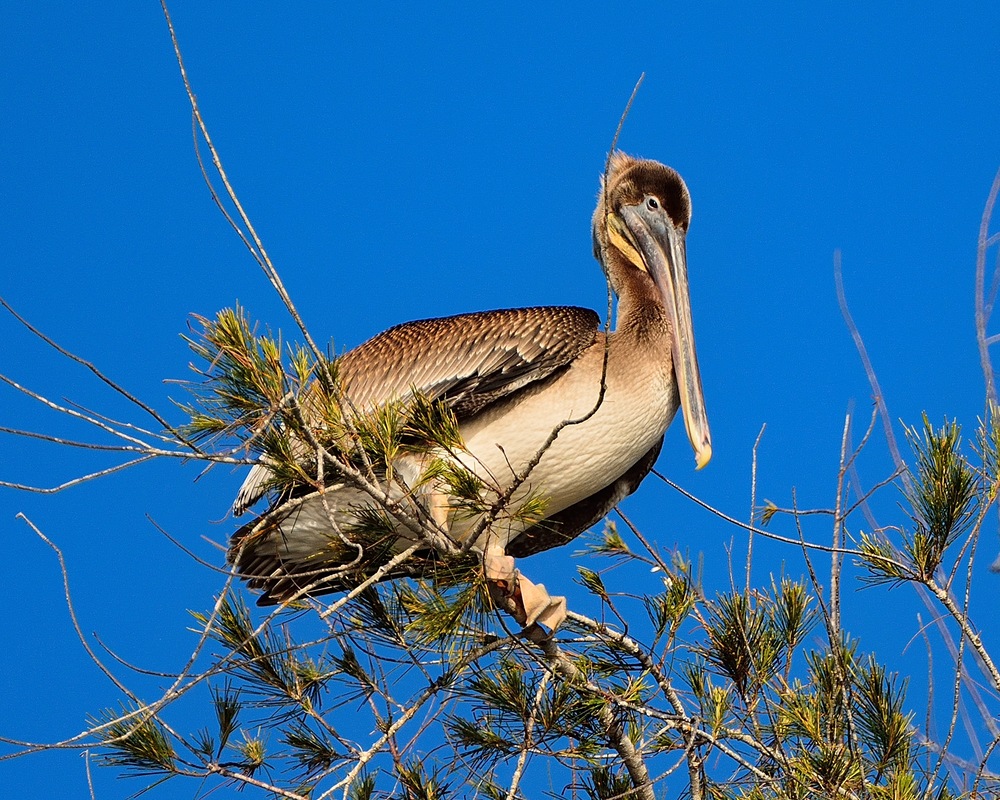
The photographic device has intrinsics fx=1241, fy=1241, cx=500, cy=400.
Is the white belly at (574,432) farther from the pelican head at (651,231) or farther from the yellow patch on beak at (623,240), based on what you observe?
the yellow patch on beak at (623,240)

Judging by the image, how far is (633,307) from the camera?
16.0ft

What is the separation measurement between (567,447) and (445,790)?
1226mm

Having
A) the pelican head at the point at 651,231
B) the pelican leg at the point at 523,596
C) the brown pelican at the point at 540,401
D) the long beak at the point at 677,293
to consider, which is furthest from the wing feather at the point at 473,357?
the pelican leg at the point at 523,596

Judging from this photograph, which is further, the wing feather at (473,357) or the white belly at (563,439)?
the wing feather at (473,357)

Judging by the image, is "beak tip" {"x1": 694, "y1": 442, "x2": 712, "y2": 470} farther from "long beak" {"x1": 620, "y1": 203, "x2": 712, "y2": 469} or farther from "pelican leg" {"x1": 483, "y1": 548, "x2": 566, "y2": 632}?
"pelican leg" {"x1": 483, "y1": 548, "x2": 566, "y2": 632}

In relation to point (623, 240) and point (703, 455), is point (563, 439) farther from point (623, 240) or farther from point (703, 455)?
point (623, 240)

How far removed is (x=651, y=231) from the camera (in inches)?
201

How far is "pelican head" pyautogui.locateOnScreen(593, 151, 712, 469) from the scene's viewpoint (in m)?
4.96

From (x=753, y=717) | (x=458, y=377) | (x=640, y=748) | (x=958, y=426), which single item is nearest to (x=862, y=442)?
(x=958, y=426)

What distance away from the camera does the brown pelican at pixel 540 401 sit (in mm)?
4137

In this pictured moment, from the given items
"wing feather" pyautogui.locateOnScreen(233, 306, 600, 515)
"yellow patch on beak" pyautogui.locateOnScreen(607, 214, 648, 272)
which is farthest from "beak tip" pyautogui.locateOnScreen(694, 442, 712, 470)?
"yellow patch on beak" pyautogui.locateOnScreen(607, 214, 648, 272)

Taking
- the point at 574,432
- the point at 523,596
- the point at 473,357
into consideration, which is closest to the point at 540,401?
the point at 574,432

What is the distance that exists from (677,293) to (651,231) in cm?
32

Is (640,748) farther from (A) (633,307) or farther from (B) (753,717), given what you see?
(A) (633,307)
